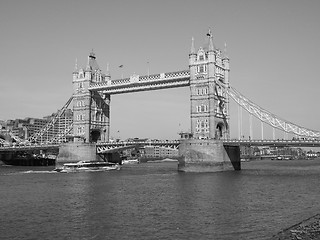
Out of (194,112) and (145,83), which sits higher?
(145,83)

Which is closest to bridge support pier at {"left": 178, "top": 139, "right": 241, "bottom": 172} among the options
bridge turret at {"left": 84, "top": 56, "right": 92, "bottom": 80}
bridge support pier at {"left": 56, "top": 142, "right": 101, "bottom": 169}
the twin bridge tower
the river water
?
the twin bridge tower

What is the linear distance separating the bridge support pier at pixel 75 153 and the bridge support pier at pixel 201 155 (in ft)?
94.1

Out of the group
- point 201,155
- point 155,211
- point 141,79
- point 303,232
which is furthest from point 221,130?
point 303,232

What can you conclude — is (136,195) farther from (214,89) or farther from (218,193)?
(214,89)

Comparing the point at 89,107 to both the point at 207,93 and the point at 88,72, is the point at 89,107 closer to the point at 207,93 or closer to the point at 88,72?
the point at 88,72

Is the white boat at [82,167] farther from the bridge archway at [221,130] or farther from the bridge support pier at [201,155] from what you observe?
the bridge archway at [221,130]

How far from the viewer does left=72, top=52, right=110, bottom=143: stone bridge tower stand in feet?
353

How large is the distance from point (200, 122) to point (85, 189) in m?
42.1

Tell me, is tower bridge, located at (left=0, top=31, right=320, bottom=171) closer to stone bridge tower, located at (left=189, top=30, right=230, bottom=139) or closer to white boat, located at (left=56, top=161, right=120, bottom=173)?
stone bridge tower, located at (left=189, top=30, right=230, bottom=139)

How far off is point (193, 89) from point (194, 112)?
504 centimetres

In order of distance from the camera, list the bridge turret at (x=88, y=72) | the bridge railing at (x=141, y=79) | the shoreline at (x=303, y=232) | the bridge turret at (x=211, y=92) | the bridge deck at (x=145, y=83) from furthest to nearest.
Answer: the bridge turret at (x=88, y=72) < the bridge deck at (x=145, y=83) < the bridge railing at (x=141, y=79) < the bridge turret at (x=211, y=92) < the shoreline at (x=303, y=232)

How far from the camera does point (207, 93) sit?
88188 millimetres

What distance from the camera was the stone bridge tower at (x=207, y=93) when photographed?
87688 mm

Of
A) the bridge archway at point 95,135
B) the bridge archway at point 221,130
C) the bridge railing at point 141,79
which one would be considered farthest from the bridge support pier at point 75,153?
the bridge archway at point 221,130
